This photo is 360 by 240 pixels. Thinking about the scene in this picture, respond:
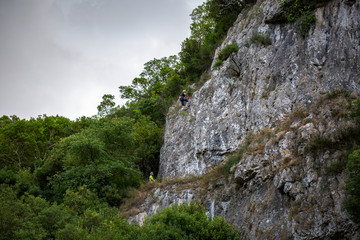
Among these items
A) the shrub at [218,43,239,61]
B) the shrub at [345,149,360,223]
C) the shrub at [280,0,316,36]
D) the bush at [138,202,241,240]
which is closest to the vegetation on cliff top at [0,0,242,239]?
the bush at [138,202,241,240]

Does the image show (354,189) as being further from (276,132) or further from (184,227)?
(184,227)

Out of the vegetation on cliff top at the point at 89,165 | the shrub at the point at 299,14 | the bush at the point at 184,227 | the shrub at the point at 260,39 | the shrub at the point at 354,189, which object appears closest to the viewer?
the shrub at the point at 354,189

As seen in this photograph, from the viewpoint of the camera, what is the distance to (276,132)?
14.8m

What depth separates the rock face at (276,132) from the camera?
36.4 feet

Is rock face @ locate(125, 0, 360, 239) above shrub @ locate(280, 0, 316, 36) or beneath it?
beneath

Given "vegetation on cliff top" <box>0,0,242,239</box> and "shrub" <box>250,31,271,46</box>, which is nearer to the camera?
"vegetation on cliff top" <box>0,0,242,239</box>

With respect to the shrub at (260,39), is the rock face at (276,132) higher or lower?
lower

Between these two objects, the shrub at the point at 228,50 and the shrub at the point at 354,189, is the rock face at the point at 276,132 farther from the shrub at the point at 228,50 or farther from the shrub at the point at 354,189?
the shrub at the point at 354,189

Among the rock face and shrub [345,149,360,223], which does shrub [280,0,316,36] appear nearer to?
the rock face

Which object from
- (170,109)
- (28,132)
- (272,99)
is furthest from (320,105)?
(28,132)

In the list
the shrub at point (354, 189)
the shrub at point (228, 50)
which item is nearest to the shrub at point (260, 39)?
the shrub at point (228, 50)

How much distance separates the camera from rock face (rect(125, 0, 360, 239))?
11086mm

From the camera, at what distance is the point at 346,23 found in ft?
48.7

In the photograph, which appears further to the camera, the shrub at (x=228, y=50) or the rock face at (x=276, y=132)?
the shrub at (x=228, y=50)
